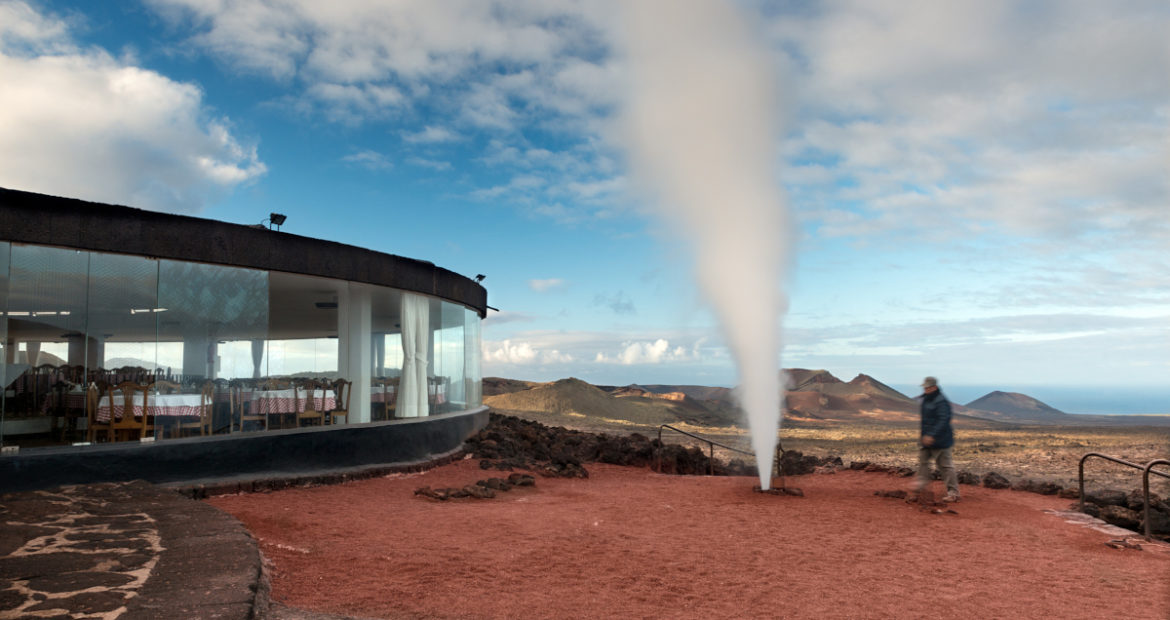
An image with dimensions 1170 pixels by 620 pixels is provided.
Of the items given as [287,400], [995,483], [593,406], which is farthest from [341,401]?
[593,406]

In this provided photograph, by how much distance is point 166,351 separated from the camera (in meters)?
8.73

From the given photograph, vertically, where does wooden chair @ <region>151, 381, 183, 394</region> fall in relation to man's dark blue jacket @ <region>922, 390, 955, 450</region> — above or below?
above

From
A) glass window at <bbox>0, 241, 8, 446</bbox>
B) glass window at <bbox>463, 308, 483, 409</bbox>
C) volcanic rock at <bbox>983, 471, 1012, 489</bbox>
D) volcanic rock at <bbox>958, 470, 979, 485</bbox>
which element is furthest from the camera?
glass window at <bbox>463, 308, 483, 409</bbox>

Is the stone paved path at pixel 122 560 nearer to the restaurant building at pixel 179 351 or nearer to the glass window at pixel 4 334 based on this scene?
the glass window at pixel 4 334

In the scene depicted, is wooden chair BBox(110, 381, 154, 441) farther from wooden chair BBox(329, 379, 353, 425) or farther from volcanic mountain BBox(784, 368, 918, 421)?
volcanic mountain BBox(784, 368, 918, 421)

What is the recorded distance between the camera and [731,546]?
6.58m

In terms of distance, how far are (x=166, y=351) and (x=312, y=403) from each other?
8.43ft

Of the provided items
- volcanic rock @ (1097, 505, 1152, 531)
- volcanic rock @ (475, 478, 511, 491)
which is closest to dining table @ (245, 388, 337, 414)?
volcanic rock @ (475, 478, 511, 491)

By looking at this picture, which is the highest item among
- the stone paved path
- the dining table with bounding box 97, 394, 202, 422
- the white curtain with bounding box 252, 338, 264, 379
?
the white curtain with bounding box 252, 338, 264, 379

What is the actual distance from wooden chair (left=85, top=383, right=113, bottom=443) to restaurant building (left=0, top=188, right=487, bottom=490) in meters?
0.01

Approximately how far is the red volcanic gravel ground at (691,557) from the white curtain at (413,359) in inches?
122

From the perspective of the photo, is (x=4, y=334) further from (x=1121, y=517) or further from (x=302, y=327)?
(x=1121, y=517)

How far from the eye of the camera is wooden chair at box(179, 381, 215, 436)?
9.02 m

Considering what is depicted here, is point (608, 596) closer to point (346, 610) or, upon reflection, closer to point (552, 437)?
point (346, 610)
